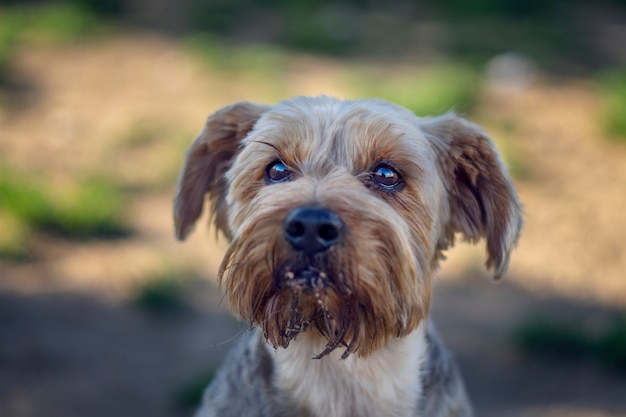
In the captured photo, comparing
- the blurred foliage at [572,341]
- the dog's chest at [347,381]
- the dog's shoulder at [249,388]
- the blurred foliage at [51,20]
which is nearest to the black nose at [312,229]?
the dog's chest at [347,381]

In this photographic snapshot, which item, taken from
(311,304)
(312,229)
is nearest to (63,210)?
(311,304)

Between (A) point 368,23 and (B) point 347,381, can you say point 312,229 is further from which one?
(A) point 368,23

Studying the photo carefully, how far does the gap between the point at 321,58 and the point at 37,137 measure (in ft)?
10.8

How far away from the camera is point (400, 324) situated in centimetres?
278

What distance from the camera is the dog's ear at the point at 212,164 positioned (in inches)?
132

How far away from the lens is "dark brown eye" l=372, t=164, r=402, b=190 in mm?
2939

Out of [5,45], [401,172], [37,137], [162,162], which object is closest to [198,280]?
[162,162]

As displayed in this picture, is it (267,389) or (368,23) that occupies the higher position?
(368,23)

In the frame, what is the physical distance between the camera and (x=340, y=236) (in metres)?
2.51

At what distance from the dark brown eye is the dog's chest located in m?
0.61

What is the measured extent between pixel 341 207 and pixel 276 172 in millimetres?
498

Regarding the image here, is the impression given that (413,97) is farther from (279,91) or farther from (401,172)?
(401,172)

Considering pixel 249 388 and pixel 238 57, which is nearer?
pixel 249 388

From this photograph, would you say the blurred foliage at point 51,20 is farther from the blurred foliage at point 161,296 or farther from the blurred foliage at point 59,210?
the blurred foliage at point 161,296
